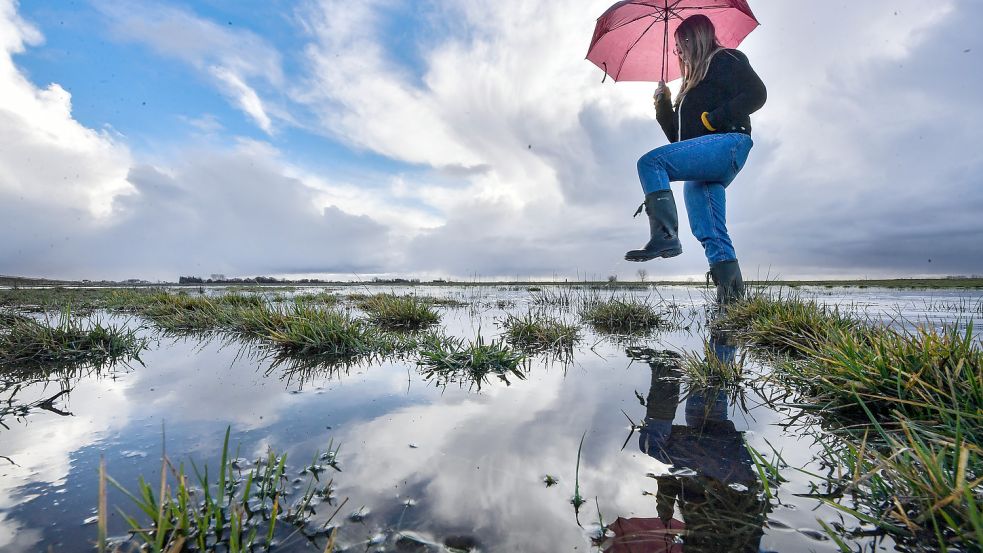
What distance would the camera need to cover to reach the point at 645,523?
104 cm

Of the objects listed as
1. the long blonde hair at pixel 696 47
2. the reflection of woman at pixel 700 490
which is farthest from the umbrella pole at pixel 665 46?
the reflection of woman at pixel 700 490

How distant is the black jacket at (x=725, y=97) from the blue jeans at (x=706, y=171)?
0.64 ft

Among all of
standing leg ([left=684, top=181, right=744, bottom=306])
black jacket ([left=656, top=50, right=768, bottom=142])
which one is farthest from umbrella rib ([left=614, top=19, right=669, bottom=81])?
standing leg ([left=684, top=181, right=744, bottom=306])

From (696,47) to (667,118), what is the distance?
35.2 inches

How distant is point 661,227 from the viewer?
15.9 feet

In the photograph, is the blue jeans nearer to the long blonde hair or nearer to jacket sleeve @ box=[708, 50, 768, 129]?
jacket sleeve @ box=[708, 50, 768, 129]

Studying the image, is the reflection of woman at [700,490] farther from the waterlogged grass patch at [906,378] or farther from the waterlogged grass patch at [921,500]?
the waterlogged grass patch at [906,378]

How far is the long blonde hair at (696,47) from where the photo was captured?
16.5 feet

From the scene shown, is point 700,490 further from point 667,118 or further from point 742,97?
point 667,118

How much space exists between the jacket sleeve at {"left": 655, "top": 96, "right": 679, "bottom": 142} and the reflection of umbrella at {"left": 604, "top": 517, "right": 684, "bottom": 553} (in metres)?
5.47

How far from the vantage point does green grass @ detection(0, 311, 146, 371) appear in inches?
134

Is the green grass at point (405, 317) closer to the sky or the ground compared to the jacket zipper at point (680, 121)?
closer to the ground

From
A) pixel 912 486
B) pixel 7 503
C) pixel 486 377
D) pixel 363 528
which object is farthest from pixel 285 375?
pixel 912 486

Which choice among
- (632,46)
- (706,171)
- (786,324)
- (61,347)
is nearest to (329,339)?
(61,347)
